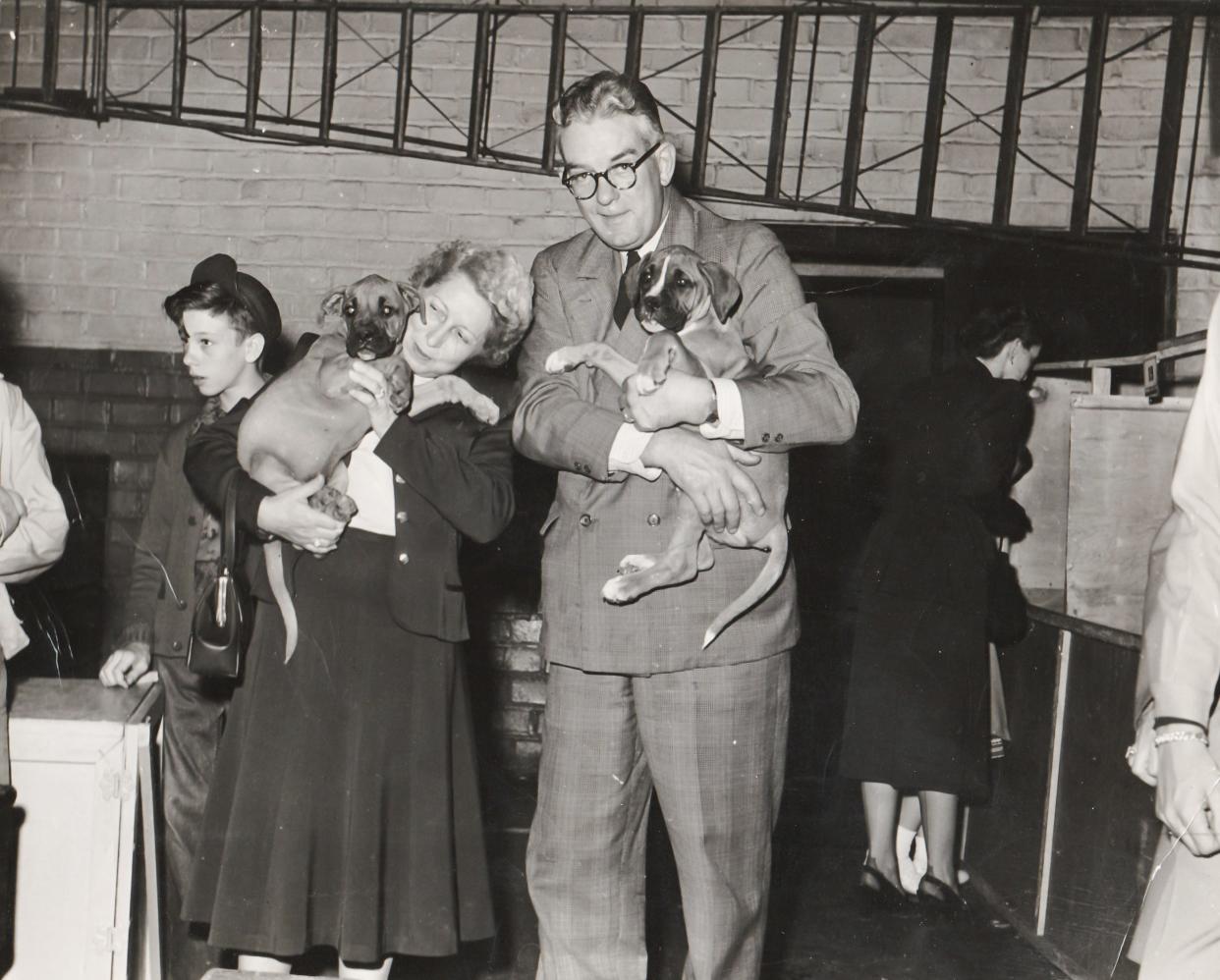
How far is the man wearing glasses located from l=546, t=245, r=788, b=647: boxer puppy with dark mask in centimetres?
3

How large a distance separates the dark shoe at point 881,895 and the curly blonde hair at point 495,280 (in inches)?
87.3

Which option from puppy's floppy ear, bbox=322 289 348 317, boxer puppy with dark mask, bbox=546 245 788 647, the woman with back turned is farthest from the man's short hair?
the woman with back turned

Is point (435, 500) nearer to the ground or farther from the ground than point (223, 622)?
farther from the ground

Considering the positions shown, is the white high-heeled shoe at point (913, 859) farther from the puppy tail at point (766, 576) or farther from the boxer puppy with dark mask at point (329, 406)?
the boxer puppy with dark mask at point (329, 406)

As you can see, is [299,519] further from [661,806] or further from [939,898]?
[939,898]

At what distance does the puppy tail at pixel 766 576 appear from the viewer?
76.6 inches

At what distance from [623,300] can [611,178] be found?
204 millimetres

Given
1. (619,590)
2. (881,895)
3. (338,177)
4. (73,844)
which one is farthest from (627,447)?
(338,177)

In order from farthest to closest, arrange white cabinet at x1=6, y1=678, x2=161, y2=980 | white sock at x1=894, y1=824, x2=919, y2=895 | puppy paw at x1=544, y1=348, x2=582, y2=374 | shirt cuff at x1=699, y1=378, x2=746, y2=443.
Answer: white sock at x1=894, y1=824, x2=919, y2=895
white cabinet at x1=6, y1=678, x2=161, y2=980
puppy paw at x1=544, y1=348, x2=582, y2=374
shirt cuff at x1=699, y1=378, x2=746, y2=443

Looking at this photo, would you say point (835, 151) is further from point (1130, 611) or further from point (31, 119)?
point (31, 119)

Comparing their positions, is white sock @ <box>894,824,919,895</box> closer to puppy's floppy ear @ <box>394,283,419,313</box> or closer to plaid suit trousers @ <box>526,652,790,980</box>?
plaid suit trousers @ <box>526,652,790,980</box>

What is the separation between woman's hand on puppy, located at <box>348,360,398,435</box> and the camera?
2.00 meters

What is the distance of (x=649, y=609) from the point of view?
195cm

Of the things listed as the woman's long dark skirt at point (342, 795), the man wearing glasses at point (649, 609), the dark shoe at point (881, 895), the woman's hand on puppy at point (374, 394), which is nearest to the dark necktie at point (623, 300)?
the man wearing glasses at point (649, 609)
